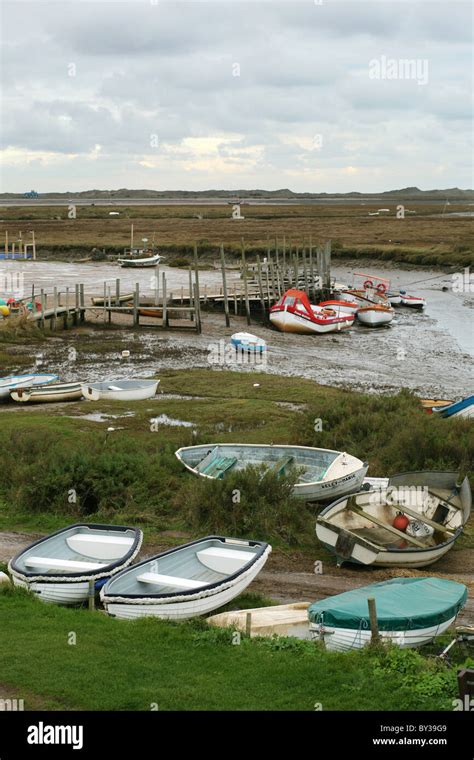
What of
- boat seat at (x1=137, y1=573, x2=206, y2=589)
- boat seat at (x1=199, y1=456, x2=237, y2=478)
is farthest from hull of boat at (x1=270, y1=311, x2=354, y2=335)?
boat seat at (x1=137, y1=573, x2=206, y2=589)

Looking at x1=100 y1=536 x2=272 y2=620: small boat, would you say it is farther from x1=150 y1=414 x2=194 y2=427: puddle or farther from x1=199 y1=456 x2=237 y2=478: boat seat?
x1=150 y1=414 x2=194 y2=427: puddle

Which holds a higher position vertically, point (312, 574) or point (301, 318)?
point (301, 318)

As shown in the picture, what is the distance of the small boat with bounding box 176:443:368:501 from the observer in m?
20.1

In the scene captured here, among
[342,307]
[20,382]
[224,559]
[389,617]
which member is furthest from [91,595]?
[342,307]

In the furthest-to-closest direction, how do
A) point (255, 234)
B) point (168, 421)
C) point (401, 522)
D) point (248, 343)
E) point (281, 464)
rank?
1. point (255, 234)
2. point (248, 343)
3. point (168, 421)
4. point (281, 464)
5. point (401, 522)

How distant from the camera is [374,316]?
52.3 metres

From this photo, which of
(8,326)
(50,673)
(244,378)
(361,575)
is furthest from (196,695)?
(8,326)

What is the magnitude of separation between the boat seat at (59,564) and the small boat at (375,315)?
3880cm

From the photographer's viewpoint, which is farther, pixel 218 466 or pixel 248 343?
pixel 248 343

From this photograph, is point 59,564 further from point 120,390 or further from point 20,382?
point 20,382

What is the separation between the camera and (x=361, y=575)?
55.7 ft

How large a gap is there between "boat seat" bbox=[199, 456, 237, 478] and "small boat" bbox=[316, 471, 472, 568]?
3300mm

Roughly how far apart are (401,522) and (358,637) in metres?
6.39

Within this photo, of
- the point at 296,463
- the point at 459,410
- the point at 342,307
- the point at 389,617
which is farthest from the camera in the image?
the point at 342,307
